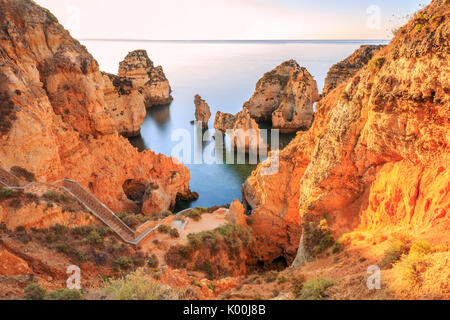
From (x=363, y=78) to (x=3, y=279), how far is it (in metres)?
13.3

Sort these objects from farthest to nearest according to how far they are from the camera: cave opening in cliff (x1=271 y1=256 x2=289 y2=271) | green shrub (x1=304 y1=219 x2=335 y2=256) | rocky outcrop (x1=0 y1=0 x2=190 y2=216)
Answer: cave opening in cliff (x1=271 y1=256 x2=289 y2=271)
rocky outcrop (x1=0 y1=0 x2=190 y2=216)
green shrub (x1=304 y1=219 x2=335 y2=256)

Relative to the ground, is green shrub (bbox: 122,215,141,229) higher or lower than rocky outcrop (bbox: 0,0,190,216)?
lower

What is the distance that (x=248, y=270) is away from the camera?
18.7m

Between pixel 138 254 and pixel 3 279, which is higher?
pixel 3 279

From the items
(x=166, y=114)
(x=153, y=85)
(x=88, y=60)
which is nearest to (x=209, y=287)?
(x=88, y=60)

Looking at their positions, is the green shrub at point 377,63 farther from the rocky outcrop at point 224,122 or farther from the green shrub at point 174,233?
the rocky outcrop at point 224,122

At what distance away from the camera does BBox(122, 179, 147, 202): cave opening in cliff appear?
25.2 meters

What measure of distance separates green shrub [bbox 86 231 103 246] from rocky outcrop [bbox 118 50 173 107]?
48529 millimetres

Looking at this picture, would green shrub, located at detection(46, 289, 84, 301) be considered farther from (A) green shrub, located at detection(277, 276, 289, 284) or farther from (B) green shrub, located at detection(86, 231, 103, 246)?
(B) green shrub, located at detection(86, 231, 103, 246)

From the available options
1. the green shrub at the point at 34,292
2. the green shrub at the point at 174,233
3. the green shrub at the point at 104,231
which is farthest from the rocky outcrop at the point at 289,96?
the green shrub at the point at 34,292

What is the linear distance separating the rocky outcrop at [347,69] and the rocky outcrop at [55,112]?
27.6 metres

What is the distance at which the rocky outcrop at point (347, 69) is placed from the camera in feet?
119

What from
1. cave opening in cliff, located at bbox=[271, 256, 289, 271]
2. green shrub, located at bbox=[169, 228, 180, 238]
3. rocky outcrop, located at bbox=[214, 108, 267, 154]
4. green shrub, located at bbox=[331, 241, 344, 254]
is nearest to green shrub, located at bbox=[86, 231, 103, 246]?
green shrub, located at bbox=[169, 228, 180, 238]
